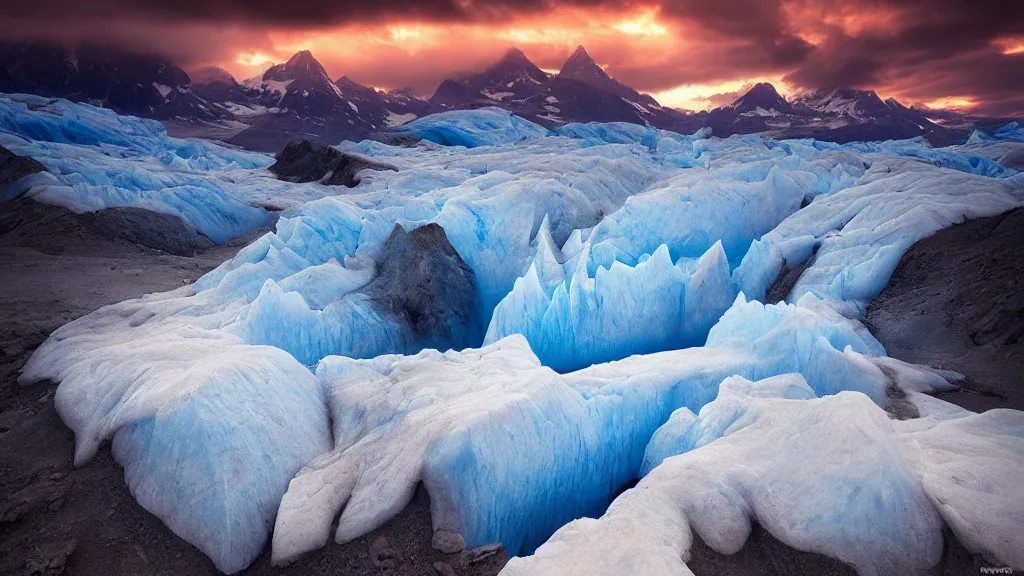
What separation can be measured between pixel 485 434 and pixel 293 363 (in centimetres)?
246

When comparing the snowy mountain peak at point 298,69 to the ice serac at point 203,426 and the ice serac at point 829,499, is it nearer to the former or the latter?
the ice serac at point 203,426

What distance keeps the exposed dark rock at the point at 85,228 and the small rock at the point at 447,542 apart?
1432 centimetres

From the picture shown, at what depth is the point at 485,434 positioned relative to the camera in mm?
4191

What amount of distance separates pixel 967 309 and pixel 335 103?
9777cm

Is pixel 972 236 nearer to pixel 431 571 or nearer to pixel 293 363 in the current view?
pixel 431 571

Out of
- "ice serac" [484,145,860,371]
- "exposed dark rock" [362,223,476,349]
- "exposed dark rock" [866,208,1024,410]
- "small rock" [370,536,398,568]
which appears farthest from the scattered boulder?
"exposed dark rock" [362,223,476,349]

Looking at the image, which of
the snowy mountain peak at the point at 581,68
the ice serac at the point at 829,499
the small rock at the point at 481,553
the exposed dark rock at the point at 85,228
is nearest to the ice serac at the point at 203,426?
the small rock at the point at 481,553

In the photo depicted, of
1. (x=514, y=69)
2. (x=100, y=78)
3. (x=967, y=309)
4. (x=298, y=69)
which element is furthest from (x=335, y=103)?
(x=967, y=309)

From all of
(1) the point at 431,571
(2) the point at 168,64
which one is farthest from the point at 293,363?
(2) the point at 168,64

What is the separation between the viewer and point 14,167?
16.0 metres

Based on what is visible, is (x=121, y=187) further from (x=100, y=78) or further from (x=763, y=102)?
(x=763, y=102)

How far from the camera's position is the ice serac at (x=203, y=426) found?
386cm

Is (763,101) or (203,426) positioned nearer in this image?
(203,426)

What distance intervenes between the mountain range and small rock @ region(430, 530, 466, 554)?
68.0 meters
